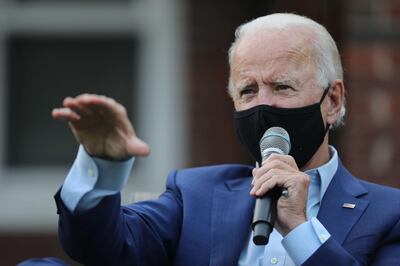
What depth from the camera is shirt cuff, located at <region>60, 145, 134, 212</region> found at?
388 centimetres

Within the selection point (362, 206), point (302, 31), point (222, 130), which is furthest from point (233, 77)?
point (222, 130)

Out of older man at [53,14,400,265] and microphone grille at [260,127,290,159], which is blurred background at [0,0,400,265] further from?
microphone grille at [260,127,290,159]

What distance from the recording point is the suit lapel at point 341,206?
4.28 m

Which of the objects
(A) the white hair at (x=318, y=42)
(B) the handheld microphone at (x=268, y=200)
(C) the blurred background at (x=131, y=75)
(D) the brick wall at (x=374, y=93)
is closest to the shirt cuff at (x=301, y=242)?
(B) the handheld microphone at (x=268, y=200)

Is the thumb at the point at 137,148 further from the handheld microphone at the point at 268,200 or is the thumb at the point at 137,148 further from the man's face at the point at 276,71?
the man's face at the point at 276,71

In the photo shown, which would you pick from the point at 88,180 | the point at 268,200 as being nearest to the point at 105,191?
the point at 88,180

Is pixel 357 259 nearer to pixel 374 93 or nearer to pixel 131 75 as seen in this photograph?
pixel 374 93

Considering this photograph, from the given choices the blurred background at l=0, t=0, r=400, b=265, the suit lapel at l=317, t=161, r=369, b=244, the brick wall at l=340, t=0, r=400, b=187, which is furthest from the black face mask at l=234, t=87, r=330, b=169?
the blurred background at l=0, t=0, r=400, b=265

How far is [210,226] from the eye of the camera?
14.4 feet

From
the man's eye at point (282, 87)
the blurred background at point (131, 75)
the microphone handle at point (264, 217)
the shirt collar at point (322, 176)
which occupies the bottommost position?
the blurred background at point (131, 75)

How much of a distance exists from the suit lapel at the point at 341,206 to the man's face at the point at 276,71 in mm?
314

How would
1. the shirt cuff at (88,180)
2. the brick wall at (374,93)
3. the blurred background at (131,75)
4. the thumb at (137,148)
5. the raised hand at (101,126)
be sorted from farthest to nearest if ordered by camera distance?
1. the blurred background at (131,75)
2. the brick wall at (374,93)
3. the shirt cuff at (88,180)
4. the thumb at (137,148)
5. the raised hand at (101,126)

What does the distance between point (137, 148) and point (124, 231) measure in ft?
1.53

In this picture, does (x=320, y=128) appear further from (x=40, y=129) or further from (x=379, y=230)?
(x=40, y=129)
